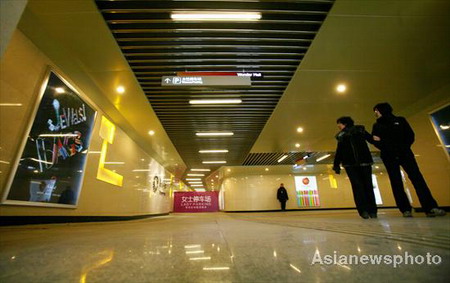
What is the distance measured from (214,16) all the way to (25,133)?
9.96 feet

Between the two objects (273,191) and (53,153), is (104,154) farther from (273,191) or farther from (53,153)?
(273,191)

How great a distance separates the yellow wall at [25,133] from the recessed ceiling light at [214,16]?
2.19 metres

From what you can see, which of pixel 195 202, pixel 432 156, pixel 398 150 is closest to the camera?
pixel 398 150

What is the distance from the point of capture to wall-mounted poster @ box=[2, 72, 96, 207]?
2863 mm

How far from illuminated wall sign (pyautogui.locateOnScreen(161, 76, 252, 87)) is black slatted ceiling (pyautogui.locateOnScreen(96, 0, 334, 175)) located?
10.0 inches

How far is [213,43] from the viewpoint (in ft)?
10.8

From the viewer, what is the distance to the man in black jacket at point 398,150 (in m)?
2.74

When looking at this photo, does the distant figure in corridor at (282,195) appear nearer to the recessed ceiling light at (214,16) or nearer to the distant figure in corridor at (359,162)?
the distant figure in corridor at (359,162)

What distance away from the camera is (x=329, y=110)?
5.61 m

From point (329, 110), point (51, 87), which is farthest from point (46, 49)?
point (329, 110)

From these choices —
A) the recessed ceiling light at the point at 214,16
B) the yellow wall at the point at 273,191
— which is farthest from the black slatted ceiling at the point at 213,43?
the yellow wall at the point at 273,191

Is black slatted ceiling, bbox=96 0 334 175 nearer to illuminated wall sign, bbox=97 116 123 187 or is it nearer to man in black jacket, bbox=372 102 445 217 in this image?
illuminated wall sign, bbox=97 116 123 187

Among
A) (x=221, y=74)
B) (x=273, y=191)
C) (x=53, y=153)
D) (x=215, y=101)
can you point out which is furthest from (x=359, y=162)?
(x=273, y=191)

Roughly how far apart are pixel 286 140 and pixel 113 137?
5.83 m
